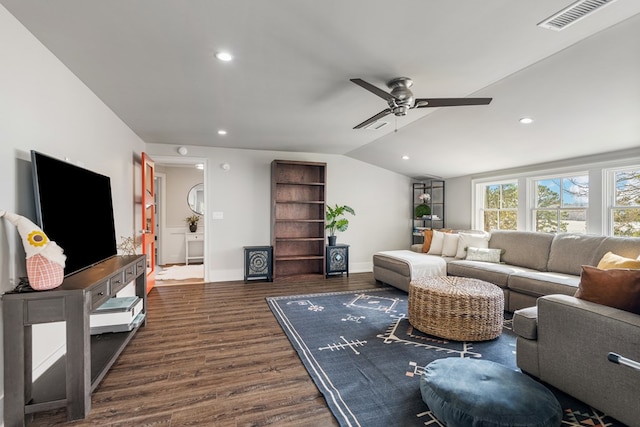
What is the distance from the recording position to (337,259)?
18.6 ft

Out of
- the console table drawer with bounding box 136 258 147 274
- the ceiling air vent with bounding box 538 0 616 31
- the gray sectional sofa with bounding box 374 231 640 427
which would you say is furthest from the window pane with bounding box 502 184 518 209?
the console table drawer with bounding box 136 258 147 274

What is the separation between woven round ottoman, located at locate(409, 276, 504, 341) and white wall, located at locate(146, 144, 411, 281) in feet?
10.9

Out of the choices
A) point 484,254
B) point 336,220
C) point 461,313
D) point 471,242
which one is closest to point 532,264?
point 484,254

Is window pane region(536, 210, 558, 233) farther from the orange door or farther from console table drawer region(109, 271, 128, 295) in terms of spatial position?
the orange door

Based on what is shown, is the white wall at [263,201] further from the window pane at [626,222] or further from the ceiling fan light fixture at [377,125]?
the window pane at [626,222]

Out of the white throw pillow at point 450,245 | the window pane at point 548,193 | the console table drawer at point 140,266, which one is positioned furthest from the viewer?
the white throw pillow at point 450,245

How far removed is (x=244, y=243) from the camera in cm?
561

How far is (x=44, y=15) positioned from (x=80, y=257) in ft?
5.36

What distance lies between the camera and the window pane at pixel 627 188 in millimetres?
3609

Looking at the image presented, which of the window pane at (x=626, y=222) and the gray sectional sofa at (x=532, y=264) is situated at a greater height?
the window pane at (x=626, y=222)

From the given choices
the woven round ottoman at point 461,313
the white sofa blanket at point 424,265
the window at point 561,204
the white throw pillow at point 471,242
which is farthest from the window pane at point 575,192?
the woven round ottoman at point 461,313

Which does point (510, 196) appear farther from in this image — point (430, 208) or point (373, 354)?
point (373, 354)

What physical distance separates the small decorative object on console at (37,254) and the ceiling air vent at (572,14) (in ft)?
10.8

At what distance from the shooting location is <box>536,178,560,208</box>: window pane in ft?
14.7
